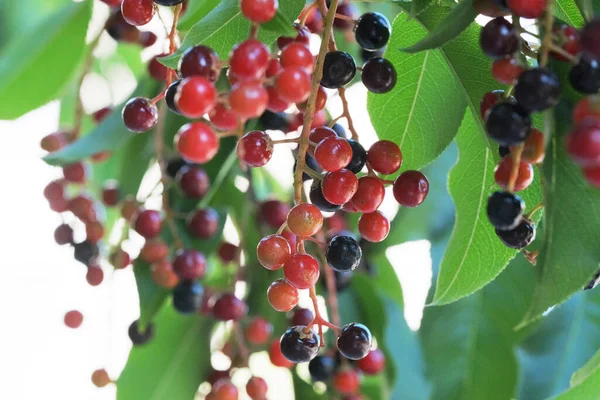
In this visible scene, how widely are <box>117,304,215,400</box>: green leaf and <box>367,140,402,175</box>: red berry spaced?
709 millimetres

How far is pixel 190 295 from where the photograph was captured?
1043 mm

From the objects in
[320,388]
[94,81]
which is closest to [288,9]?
[320,388]

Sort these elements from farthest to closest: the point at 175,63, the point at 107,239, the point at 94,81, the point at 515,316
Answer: the point at 94,81
the point at 107,239
the point at 515,316
the point at 175,63

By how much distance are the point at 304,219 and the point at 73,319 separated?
2.72 feet

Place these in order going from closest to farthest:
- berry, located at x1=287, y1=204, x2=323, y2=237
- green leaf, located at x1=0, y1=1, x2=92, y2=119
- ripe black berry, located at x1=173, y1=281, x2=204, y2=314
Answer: berry, located at x1=287, y1=204, x2=323, y2=237, ripe black berry, located at x1=173, y1=281, x2=204, y2=314, green leaf, located at x1=0, y1=1, x2=92, y2=119

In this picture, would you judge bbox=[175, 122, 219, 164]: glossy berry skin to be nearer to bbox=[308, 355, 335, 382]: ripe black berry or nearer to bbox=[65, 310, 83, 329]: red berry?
bbox=[308, 355, 335, 382]: ripe black berry

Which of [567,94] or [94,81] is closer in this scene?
[567,94]

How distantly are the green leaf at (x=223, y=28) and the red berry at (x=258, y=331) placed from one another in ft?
1.93

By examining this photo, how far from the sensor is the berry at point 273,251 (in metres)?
0.55

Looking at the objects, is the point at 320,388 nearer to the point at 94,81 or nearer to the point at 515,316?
the point at 515,316

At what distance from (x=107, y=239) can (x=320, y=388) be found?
48 centimetres

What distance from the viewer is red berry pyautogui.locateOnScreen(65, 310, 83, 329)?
1.23m

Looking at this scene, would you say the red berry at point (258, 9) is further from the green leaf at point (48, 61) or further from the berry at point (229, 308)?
the green leaf at point (48, 61)

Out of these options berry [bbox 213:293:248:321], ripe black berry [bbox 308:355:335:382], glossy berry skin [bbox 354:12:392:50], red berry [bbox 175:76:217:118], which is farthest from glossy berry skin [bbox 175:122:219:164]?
berry [bbox 213:293:248:321]
